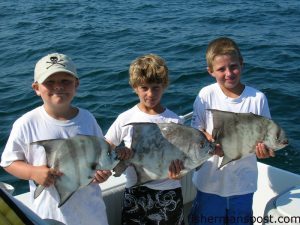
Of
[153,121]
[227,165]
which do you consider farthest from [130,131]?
[227,165]

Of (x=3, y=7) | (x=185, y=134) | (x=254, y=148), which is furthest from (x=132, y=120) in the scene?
(x=3, y=7)

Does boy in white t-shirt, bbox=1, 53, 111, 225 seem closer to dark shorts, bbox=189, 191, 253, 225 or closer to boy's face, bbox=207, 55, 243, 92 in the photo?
dark shorts, bbox=189, 191, 253, 225

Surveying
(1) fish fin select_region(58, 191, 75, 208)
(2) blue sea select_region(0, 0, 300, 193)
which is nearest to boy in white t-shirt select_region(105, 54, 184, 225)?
(1) fish fin select_region(58, 191, 75, 208)

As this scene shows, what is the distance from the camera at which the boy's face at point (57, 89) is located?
2873 mm

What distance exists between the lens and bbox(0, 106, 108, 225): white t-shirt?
2.81 m

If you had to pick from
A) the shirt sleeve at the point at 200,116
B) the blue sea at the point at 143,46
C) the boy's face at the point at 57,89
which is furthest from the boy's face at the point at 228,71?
the blue sea at the point at 143,46

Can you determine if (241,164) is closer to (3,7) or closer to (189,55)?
(189,55)

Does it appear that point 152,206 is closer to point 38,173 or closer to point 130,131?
point 130,131

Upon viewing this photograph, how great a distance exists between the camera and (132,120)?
10.6 ft

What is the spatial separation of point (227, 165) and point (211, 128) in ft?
0.97

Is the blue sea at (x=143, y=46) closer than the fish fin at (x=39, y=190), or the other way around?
the fish fin at (x=39, y=190)

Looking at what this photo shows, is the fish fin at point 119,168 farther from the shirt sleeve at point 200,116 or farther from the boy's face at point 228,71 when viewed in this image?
the boy's face at point 228,71

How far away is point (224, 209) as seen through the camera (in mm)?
3527

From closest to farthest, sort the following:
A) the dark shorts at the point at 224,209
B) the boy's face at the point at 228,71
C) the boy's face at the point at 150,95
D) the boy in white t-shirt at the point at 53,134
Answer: the boy in white t-shirt at the point at 53,134 < the boy's face at the point at 150,95 < the boy's face at the point at 228,71 < the dark shorts at the point at 224,209
